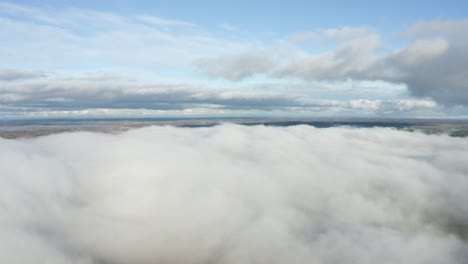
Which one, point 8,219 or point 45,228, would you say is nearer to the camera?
point 8,219

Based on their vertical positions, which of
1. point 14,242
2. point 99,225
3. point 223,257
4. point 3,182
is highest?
point 3,182

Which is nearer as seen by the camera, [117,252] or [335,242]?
[117,252]

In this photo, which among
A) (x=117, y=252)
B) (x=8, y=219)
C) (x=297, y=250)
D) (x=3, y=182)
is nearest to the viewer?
(x=8, y=219)

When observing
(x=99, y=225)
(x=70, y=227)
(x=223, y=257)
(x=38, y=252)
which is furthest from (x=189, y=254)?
(x=38, y=252)

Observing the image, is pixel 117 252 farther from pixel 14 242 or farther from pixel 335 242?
pixel 335 242

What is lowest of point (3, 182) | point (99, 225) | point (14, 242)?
point (99, 225)

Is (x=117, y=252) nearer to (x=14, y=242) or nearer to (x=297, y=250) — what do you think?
(x=14, y=242)

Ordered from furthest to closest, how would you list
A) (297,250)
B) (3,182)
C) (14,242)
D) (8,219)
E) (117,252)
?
(297,250) < (117,252) < (3,182) < (8,219) < (14,242)

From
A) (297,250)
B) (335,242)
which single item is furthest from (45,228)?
(335,242)

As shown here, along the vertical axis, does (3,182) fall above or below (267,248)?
above
